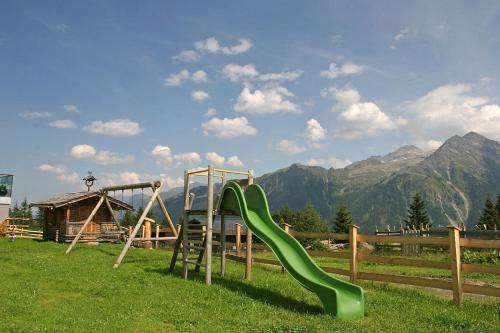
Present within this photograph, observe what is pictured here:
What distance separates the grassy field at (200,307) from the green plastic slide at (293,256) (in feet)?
1.03

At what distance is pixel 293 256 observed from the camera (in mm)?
9695

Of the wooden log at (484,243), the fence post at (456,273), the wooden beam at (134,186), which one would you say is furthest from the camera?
the wooden beam at (134,186)

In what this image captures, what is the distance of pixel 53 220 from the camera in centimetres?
3092

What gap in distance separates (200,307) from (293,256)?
2.45 meters

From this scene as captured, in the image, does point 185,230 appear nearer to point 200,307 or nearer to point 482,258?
point 200,307

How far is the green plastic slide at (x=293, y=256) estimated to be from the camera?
7838 mm

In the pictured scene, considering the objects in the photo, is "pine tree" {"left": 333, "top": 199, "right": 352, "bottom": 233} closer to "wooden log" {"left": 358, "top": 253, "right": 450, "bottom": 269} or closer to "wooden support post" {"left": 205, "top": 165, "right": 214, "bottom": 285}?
"wooden support post" {"left": 205, "top": 165, "right": 214, "bottom": 285}

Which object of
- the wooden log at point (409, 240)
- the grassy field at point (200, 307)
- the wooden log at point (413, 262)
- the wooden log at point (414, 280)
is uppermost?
the wooden log at point (409, 240)

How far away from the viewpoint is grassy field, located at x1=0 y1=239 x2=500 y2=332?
23.1ft

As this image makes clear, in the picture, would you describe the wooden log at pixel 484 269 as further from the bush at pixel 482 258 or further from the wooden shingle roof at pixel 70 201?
the wooden shingle roof at pixel 70 201

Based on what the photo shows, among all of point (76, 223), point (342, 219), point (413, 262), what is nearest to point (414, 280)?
point (413, 262)

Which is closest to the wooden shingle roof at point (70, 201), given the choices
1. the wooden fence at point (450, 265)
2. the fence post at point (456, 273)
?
the wooden fence at point (450, 265)

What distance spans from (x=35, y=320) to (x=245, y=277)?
6047 millimetres

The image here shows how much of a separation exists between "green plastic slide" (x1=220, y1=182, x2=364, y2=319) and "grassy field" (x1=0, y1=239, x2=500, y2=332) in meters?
0.32
